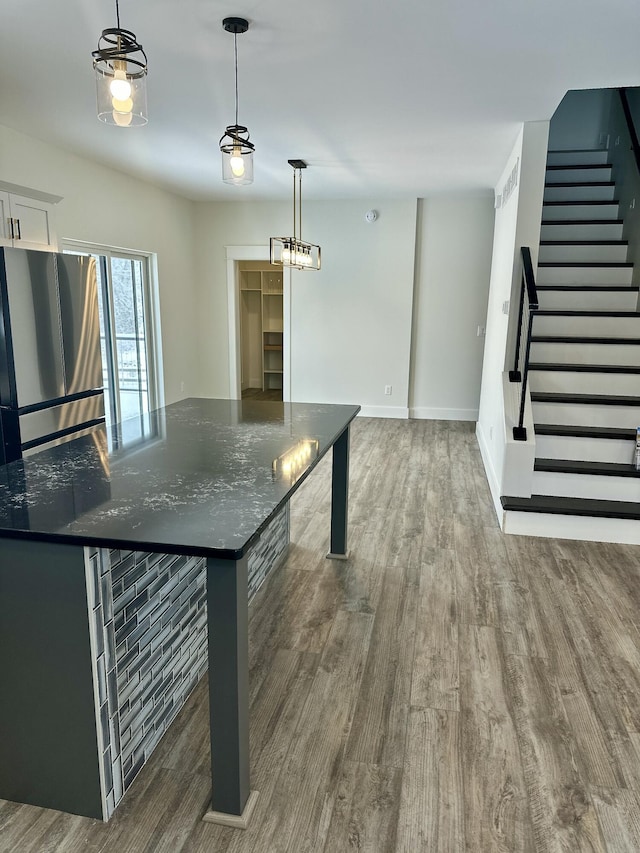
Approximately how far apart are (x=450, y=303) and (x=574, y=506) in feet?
12.3

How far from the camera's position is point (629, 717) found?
6.59 ft

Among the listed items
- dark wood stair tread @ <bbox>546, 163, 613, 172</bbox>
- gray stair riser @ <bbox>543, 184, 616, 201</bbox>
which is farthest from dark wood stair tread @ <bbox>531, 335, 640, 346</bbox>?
dark wood stair tread @ <bbox>546, 163, 613, 172</bbox>

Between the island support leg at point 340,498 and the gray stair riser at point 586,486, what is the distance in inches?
52.3

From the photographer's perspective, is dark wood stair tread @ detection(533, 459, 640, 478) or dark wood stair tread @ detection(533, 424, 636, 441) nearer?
dark wood stair tread @ detection(533, 459, 640, 478)

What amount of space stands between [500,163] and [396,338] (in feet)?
7.97

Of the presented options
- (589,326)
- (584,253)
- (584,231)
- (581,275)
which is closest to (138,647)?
(589,326)

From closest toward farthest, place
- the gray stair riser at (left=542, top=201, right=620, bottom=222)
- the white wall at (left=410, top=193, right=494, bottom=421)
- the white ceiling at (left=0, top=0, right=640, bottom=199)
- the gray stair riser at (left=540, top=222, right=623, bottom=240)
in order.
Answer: the white ceiling at (left=0, top=0, right=640, bottom=199) → the gray stair riser at (left=540, top=222, right=623, bottom=240) → the gray stair riser at (left=542, top=201, right=620, bottom=222) → the white wall at (left=410, top=193, right=494, bottom=421)

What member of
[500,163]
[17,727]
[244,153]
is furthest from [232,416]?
[500,163]

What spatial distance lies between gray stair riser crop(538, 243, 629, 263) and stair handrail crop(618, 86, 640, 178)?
26.1 inches

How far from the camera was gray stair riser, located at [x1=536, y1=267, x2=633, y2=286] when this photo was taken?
477 centimetres

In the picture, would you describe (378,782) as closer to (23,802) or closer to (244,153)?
(23,802)

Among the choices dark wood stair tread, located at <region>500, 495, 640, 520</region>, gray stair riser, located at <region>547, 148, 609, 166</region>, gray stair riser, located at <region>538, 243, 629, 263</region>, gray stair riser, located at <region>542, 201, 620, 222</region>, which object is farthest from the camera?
gray stair riser, located at <region>547, 148, 609, 166</region>

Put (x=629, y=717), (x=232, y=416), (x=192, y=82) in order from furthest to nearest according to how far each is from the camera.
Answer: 1. (x=192, y=82)
2. (x=232, y=416)
3. (x=629, y=717)

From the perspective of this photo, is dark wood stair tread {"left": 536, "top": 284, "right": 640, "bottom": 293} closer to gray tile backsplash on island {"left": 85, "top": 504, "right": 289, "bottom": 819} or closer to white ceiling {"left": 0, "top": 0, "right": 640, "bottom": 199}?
white ceiling {"left": 0, "top": 0, "right": 640, "bottom": 199}
